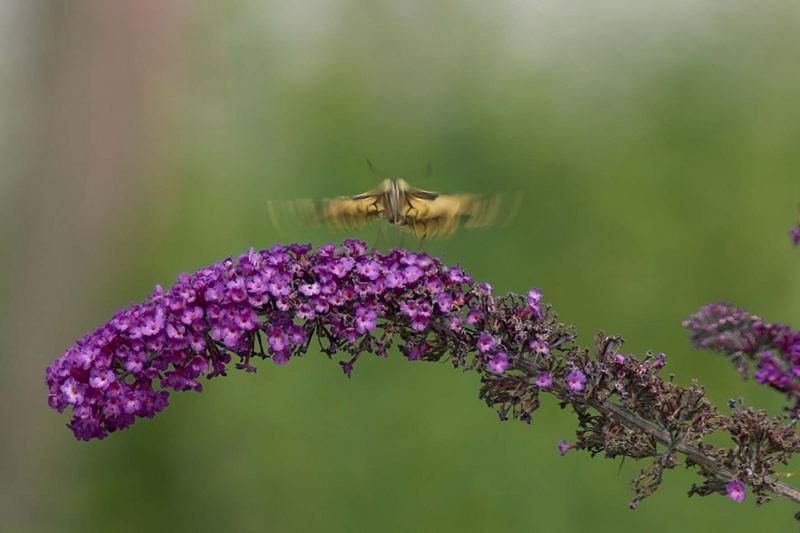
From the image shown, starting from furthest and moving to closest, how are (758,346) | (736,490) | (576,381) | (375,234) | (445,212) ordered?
(375,234) < (445,212) < (576,381) < (736,490) < (758,346)

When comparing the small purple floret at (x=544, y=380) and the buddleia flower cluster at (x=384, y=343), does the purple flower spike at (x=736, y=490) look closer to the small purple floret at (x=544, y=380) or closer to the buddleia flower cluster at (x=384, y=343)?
the buddleia flower cluster at (x=384, y=343)

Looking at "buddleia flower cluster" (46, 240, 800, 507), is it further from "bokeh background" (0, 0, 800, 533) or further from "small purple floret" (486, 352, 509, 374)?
"bokeh background" (0, 0, 800, 533)

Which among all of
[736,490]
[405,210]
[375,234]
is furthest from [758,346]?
[375,234]

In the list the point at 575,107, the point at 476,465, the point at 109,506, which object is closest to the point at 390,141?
the point at 575,107

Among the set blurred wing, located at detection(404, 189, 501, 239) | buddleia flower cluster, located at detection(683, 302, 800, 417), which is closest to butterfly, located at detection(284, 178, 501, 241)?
blurred wing, located at detection(404, 189, 501, 239)

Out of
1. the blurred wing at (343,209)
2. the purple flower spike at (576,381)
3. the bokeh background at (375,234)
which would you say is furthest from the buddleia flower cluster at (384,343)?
the bokeh background at (375,234)

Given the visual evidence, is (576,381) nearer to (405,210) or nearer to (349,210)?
(405,210)
